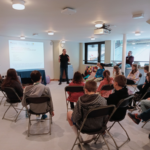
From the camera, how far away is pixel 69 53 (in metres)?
8.90

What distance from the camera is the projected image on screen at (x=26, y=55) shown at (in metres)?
7.09

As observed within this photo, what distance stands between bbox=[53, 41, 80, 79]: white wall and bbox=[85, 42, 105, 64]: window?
59 cm

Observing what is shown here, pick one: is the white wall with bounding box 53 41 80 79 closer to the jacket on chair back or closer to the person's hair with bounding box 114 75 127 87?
the person's hair with bounding box 114 75 127 87

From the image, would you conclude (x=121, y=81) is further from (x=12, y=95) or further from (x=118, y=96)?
(x=12, y=95)

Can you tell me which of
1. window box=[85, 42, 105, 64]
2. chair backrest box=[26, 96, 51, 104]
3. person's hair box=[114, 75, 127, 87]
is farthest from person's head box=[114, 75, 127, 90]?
window box=[85, 42, 105, 64]

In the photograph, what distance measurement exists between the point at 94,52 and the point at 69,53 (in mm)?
1543

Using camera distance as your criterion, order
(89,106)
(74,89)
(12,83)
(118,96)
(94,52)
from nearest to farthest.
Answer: (89,106) < (118,96) < (74,89) < (12,83) < (94,52)

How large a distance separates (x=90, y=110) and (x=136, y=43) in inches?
274

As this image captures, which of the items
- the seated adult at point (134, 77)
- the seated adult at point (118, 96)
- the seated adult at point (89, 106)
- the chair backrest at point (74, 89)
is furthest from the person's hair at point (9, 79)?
the seated adult at point (134, 77)

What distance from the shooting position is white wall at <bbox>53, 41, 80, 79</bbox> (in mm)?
8242

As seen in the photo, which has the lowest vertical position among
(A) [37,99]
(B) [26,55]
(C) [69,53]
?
(A) [37,99]

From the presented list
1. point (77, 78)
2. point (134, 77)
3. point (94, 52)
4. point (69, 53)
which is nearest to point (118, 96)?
point (77, 78)

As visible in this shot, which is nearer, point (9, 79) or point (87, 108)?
point (87, 108)

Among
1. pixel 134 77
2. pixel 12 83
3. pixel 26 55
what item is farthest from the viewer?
pixel 26 55
